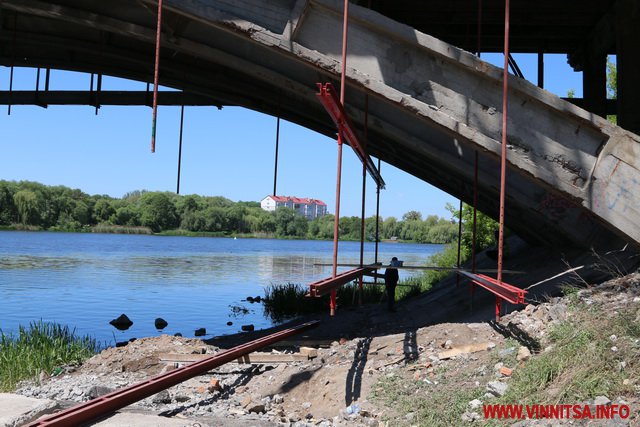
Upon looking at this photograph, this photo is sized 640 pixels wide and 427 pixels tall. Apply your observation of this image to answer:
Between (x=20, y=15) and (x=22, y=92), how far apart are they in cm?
501

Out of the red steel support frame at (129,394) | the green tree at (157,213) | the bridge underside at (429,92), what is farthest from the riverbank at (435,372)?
the green tree at (157,213)

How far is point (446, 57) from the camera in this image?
923cm

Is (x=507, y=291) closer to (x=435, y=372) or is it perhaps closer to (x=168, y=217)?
(x=435, y=372)

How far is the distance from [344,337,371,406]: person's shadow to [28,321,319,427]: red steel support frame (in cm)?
204

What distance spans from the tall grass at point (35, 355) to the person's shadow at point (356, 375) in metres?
6.11

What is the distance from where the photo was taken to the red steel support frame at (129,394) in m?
6.57

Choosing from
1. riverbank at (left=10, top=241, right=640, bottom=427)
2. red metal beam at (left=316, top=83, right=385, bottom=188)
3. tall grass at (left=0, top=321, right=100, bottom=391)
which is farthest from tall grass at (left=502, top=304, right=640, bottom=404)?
tall grass at (left=0, top=321, right=100, bottom=391)

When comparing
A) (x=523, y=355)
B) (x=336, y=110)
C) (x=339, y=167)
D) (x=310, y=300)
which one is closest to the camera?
(x=523, y=355)

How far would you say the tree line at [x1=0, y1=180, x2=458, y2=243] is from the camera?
11431 cm

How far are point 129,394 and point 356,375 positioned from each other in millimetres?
3035

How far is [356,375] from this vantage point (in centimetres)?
859

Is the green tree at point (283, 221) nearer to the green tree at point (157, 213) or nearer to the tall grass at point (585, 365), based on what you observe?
the green tree at point (157, 213)

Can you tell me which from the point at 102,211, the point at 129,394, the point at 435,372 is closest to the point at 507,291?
the point at 435,372

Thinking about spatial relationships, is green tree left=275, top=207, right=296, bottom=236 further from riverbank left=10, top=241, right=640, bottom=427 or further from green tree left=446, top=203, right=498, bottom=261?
riverbank left=10, top=241, right=640, bottom=427
